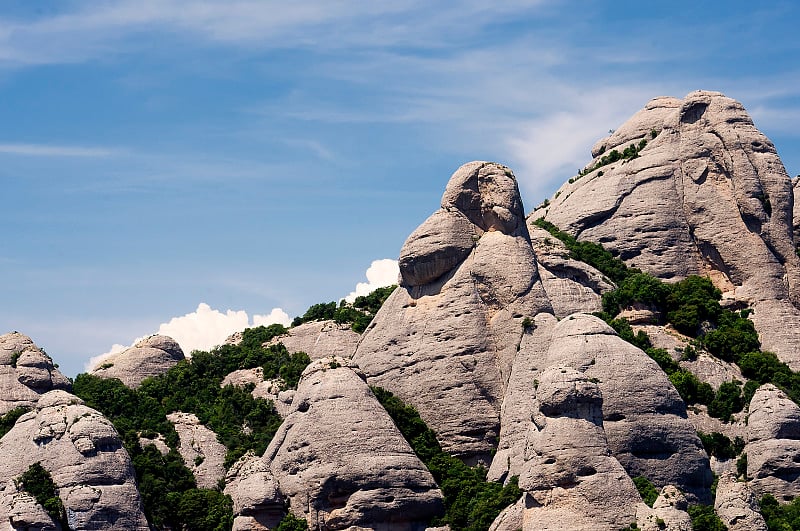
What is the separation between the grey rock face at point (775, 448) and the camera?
83250 mm

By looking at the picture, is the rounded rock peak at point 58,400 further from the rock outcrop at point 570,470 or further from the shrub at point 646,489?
the shrub at point 646,489

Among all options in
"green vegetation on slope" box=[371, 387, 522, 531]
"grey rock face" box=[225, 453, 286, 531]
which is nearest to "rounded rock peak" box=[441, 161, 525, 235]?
"green vegetation on slope" box=[371, 387, 522, 531]

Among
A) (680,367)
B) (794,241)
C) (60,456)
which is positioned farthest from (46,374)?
(794,241)

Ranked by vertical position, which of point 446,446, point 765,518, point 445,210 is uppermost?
point 445,210

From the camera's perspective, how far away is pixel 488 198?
309 ft

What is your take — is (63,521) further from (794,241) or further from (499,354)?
(794,241)

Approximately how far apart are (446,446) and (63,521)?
18.4 metres

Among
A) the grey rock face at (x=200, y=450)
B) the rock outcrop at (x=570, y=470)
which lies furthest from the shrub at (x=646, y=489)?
the grey rock face at (x=200, y=450)

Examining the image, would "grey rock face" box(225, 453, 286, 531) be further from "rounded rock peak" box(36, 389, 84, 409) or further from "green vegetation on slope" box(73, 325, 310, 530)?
"rounded rock peak" box(36, 389, 84, 409)

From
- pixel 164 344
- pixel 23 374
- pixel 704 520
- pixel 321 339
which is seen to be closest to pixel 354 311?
pixel 321 339

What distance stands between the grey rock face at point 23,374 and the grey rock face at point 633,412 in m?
25.7

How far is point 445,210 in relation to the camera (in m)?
94.1

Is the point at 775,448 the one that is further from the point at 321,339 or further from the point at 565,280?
the point at 321,339

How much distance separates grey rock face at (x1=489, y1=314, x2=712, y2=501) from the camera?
Result: 78.2 meters
